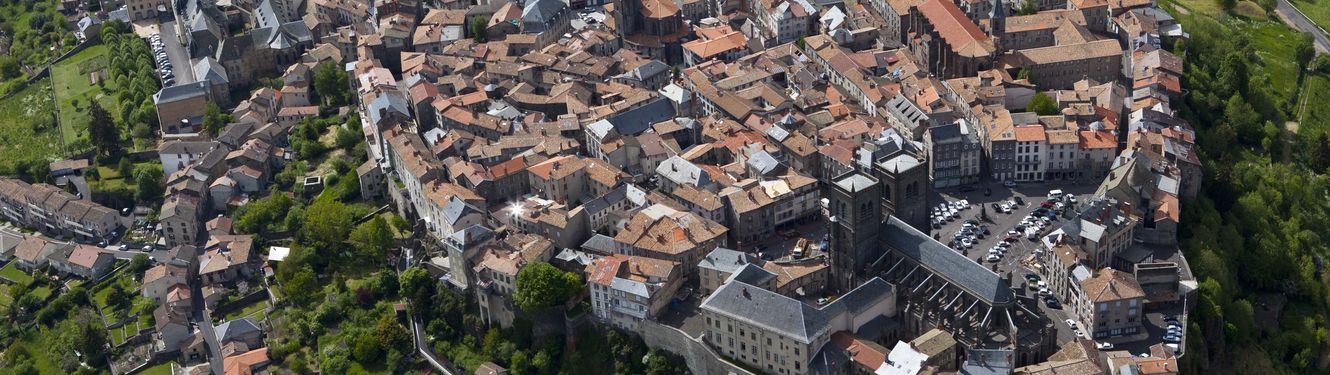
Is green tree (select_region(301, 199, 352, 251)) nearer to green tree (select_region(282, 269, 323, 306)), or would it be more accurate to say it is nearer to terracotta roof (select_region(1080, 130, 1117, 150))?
green tree (select_region(282, 269, 323, 306))

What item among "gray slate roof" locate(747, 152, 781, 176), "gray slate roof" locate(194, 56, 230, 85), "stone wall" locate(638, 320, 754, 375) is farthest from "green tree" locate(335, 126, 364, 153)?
"stone wall" locate(638, 320, 754, 375)

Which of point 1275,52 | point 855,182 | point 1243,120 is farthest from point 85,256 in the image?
point 1275,52

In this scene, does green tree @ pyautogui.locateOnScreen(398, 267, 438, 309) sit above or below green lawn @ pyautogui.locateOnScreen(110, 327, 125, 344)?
above

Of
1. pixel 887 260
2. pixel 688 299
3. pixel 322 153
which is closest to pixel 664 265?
pixel 688 299

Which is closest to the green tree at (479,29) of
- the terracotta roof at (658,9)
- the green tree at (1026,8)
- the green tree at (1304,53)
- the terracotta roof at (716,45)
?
the terracotta roof at (658,9)

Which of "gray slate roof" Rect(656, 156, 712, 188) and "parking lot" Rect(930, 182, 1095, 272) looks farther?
"gray slate roof" Rect(656, 156, 712, 188)

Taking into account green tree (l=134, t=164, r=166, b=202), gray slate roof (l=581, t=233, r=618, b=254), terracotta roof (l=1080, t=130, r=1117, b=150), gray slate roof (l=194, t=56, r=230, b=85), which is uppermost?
gray slate roof (l=194, t=56, r=230, b=85)

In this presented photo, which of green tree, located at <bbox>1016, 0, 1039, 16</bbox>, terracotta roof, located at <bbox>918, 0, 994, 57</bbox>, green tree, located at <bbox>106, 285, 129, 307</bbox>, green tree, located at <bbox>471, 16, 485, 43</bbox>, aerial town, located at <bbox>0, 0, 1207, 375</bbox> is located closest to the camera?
aerial town, located at <bbox>0, 0, 1207, 375</bbox>
